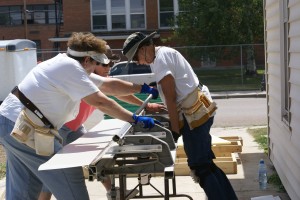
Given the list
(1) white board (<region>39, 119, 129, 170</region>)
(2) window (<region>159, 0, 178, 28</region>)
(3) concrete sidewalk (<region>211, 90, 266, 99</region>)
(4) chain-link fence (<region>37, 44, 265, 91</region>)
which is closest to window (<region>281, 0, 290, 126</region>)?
(1) white board (<region>39, 119, 129, 170</region>)

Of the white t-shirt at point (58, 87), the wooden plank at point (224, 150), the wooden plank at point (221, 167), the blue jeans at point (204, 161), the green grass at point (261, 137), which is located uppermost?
the white t-shirt at point (58, 87)

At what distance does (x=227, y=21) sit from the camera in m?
28.7

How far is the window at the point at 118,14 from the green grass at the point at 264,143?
2562cm

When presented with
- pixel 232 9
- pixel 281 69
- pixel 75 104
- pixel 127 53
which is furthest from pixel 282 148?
pixel 232 9

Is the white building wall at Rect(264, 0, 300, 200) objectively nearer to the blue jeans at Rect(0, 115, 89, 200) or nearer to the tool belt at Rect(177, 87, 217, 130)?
the tool belt at Rect(177, 87, 217, 130)

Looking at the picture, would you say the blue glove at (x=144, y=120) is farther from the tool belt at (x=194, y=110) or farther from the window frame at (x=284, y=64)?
the window frame at (x=284, y=64)

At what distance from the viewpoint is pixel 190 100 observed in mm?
5574

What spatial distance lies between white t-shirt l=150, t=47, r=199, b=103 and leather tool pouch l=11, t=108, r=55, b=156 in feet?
4.19

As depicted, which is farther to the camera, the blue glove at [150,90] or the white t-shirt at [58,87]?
the blue glove at [150,90]

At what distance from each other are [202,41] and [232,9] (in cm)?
227

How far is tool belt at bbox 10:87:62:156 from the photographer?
453cm

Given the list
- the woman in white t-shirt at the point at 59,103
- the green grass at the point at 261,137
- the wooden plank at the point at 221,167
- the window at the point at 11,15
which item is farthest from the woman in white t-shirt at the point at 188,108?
the window at the point at 11,15

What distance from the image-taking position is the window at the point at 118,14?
123 feet

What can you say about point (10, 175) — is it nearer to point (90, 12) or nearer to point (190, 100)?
point (190, 100)
